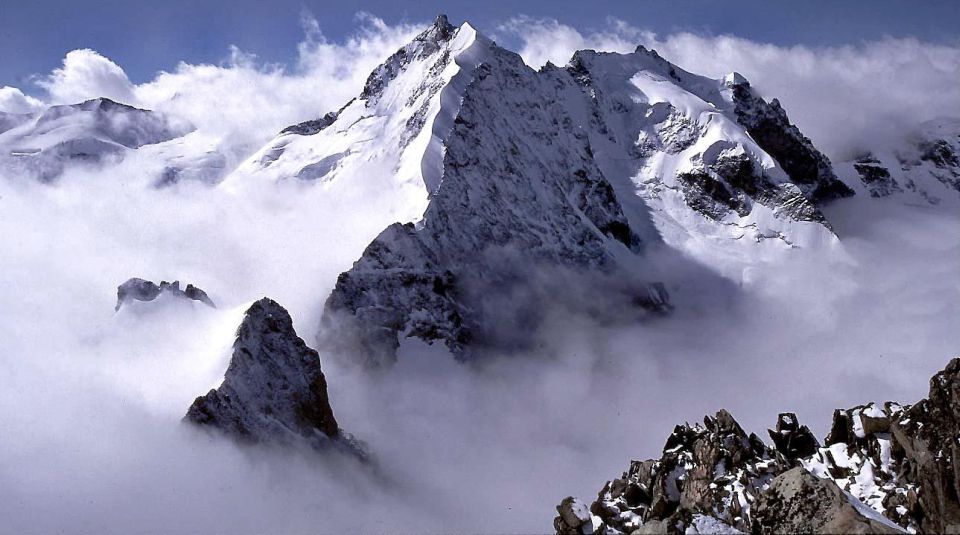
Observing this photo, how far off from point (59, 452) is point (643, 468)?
60.0m

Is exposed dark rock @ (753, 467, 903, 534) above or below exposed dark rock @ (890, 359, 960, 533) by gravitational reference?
below

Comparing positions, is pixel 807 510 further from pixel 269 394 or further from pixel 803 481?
pixel 269 394

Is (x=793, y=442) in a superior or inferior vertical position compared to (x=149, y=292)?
inferior

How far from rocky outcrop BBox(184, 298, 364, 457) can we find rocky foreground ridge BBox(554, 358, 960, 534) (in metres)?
51.1

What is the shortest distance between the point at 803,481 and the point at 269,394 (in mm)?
68384

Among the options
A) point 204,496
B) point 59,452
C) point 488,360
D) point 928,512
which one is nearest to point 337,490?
point 204,496

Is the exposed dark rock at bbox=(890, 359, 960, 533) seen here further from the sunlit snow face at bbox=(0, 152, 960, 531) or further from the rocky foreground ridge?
the sunlit snow face at bbox=(0, 152, 960, 531)

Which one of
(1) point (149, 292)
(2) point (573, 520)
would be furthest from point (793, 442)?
(1) point (149, 292)

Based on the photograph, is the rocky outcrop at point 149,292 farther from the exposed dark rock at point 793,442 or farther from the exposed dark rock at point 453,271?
the exposed dark rock at point 793,442

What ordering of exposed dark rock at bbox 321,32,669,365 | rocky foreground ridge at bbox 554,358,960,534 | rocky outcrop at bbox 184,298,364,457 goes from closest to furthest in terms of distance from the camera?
rocky foreground ridge at bbox 554,358,960,534 → rocky outcrop at bbox 184,298,364,457 → exposed dark rock at bbox 321,32,669,365

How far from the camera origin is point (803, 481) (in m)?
28.9

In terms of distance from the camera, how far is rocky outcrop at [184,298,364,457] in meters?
80.7

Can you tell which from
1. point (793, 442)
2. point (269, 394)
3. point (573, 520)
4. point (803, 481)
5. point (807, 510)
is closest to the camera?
point (807, 510)

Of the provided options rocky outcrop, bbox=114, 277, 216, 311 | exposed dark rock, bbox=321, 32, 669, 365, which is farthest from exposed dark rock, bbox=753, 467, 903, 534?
exposed dark rock, bbox=321, 32, 669, 365
